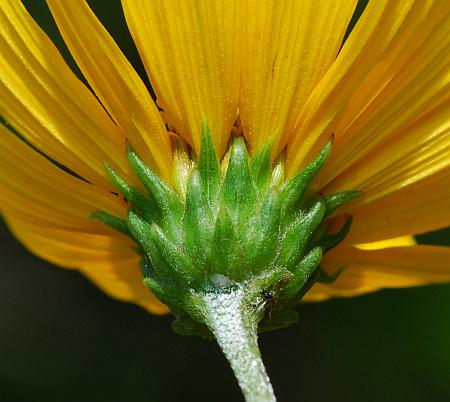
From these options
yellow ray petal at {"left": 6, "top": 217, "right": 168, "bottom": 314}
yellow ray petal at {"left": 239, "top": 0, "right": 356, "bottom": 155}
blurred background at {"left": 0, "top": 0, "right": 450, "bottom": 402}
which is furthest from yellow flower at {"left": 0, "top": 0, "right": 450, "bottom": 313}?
blurred background at {"left": 0, "top": 0, "right": 450, "bottom": 402}

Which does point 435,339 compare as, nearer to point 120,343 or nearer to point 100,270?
point 120,343

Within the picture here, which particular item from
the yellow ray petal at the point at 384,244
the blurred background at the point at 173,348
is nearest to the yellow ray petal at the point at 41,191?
the yellow ray petal at the point at 384,244

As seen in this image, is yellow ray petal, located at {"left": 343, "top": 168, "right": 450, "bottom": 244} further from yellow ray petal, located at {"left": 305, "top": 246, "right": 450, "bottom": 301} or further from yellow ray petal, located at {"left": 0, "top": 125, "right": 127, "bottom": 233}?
yellow ray petal, located at {"left": 0, "top": 125, "right": 127, "bottom": 233}

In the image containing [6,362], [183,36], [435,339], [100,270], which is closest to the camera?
[183,36]

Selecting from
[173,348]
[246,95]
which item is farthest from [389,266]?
[173,348]

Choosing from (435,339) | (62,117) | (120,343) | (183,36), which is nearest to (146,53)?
(183,36)
